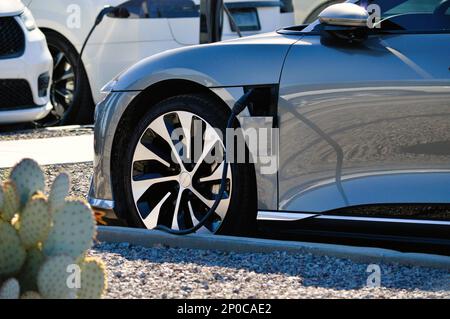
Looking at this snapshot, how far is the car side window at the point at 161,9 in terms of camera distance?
1156cm

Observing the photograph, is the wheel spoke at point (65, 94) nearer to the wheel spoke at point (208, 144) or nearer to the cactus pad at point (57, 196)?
the wheel spoke at point (208, 144)

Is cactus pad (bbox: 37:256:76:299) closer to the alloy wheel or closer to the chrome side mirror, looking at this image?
the alloy wheel

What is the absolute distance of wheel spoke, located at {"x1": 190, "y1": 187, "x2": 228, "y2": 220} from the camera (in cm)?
605

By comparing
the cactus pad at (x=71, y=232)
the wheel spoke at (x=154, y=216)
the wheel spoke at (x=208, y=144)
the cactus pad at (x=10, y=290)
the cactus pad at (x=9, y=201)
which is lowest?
the wheel spoke at (x=154, y=216)

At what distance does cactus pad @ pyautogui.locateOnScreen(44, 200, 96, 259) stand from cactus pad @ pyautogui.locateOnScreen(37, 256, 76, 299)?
5.9 inches

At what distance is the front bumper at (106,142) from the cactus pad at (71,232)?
2.27 m

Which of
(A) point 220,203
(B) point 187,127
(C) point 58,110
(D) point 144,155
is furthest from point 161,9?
(A) point 220,203

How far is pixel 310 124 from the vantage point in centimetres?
582

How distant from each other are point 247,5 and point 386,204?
6614 millimetres

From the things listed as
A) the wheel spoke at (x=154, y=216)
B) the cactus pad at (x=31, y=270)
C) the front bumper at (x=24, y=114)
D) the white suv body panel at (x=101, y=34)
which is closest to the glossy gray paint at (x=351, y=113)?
the wheel spoke at (x=154, y=216)

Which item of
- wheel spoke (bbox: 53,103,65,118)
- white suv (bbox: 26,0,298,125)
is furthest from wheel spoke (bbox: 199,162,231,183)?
wheel spoke (bbox: 53,103,65,118)

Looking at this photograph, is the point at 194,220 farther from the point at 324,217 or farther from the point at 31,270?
the point at 31,270

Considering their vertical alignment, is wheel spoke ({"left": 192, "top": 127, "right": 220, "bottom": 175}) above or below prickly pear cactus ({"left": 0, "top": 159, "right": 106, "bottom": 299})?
below
